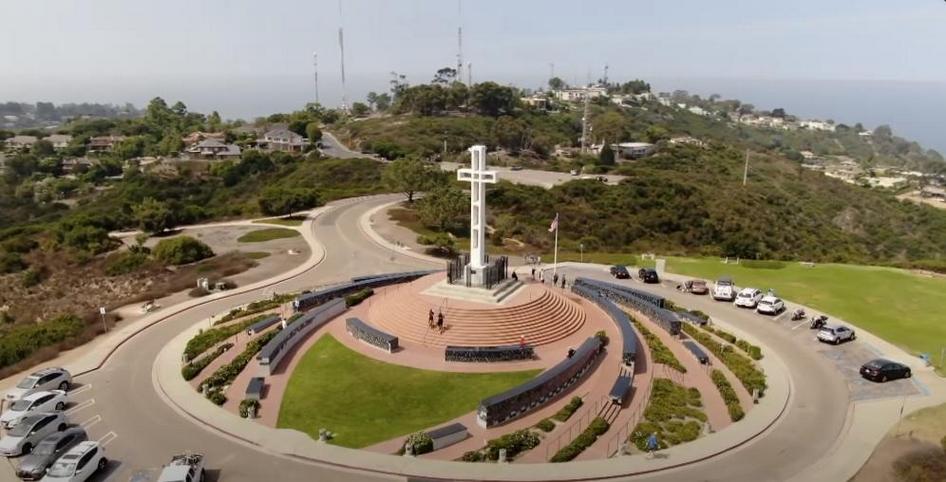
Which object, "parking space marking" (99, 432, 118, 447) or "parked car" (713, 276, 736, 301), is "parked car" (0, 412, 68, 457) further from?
"parked car" (713, 276, 736, 301)

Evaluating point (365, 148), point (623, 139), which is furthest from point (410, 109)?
point (623, 139)

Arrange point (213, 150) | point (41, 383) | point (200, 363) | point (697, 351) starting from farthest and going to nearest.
Answer: point (213, 150) < point (697, 351) < point (200, 363) < point (41, 383)

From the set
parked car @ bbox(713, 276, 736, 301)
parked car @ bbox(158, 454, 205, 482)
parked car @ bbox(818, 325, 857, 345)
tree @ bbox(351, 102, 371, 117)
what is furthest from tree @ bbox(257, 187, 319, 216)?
tree @ bbox(351, 102, 371, 117)

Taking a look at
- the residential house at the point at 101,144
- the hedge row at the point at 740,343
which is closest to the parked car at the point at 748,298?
the hedge row at the point at 740,343

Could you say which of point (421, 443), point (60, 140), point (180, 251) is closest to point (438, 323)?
point (421, 443)

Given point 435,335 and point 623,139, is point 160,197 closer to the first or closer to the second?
point 435,335

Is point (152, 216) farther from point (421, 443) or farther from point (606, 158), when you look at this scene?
point (606, 158)
